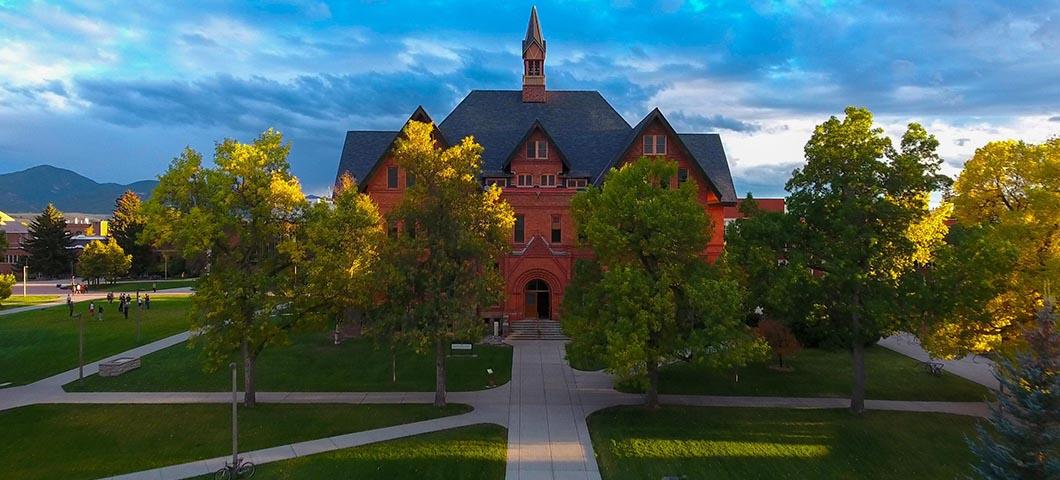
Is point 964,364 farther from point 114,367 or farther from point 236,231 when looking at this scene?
point 114,367

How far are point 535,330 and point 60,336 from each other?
29.8 m

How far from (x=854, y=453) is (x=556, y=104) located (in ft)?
109

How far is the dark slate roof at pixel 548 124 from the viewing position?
41.1 meters

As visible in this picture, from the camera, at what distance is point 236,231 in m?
21.3

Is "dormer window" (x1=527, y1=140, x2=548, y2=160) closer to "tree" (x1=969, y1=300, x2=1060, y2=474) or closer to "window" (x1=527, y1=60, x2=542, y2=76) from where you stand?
Result: "window" (x1=527, y1=60, x2=542, y2=76)

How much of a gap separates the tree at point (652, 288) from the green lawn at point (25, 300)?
54.2 m

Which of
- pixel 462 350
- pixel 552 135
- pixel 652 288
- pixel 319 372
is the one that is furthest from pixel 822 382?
pixel 552 135

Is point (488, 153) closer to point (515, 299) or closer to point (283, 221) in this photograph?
point (515, 299)

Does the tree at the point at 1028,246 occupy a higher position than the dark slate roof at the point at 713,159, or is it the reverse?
the dark slate roof at the point at 713,159

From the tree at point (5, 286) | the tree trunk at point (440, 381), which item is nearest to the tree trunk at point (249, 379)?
the tree trunk at point (440, 381)

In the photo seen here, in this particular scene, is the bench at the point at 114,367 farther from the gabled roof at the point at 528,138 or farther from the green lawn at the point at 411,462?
the gabled roof at the point at 528,138

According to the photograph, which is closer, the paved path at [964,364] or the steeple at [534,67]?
the paved path at [964,364]

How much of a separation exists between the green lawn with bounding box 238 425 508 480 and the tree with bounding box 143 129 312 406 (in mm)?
5996

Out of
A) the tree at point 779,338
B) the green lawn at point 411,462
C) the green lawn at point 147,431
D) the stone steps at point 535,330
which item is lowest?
the green lawn at point 411,462
